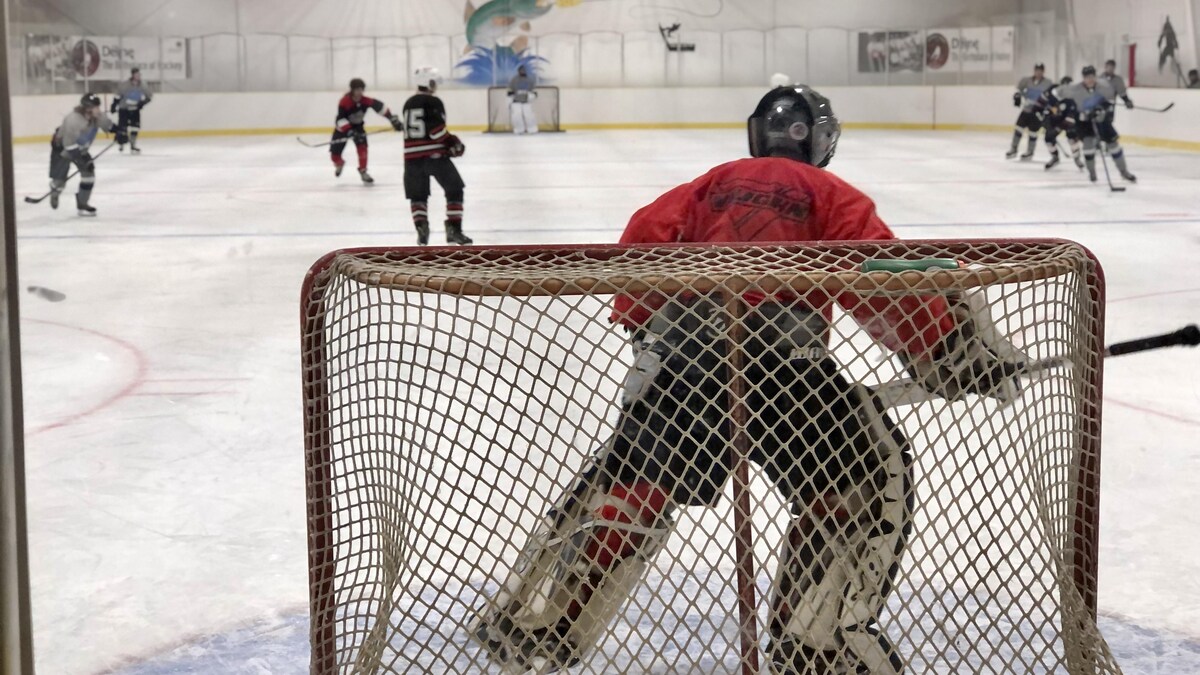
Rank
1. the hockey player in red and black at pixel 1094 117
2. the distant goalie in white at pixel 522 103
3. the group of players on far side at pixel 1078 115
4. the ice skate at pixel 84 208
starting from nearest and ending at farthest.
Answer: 1. the ice skate at pixel 84 208
2. the hockey player in red and black at pixel 1094 117
3. the group of players on far side at pixel 1078 115
4. the distant goalie in white at pixel 522 103

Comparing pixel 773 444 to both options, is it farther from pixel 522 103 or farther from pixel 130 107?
pixel 522 103

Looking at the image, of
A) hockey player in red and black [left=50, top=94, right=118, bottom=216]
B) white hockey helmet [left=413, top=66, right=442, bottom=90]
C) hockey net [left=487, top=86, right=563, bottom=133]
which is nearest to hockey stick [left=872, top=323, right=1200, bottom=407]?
white hockey helmet [left=413, top=66, right=442, bottom=90]

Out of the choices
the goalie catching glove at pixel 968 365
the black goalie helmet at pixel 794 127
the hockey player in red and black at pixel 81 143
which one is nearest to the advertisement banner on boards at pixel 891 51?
the hockey player in red and black at pixel 81 143

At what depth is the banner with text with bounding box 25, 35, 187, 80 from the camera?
16.6 m

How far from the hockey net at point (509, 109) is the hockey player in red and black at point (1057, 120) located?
7.97 metres

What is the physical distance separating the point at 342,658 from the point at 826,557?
0.65 metres

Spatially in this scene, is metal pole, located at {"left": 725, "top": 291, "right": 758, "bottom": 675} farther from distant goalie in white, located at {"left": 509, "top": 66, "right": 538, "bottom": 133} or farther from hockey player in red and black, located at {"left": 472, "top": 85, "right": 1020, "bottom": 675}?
distant goalie in white, located at {"left": 509, "top": 66, "right": 538, "bottom": 133}

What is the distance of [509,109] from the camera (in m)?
19.0

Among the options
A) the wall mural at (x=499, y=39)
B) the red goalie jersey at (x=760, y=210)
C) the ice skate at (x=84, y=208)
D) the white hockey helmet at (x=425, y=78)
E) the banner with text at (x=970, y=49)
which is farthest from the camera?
the wall mural at (x=499, y=39)

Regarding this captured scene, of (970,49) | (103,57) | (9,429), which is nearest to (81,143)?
(9,429)

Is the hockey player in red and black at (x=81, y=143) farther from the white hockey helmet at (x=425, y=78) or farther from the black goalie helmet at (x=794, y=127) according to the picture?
the black goalie helmet at (x=794, y=127)

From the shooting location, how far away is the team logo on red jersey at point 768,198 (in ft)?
5.92

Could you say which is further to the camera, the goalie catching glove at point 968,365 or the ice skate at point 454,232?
the ice skate at point 454,232


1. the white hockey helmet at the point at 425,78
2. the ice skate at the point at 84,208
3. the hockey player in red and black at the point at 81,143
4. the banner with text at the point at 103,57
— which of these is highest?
the banner with text at the point at 103,57
